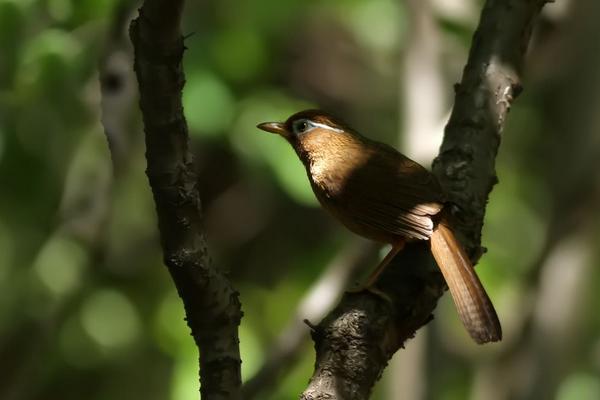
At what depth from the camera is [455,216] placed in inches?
121

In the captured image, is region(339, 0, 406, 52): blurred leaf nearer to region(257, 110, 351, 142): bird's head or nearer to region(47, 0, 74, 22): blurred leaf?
region(257, 110, 351, 142): bird's head

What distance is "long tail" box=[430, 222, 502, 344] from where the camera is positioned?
2787 millimetres

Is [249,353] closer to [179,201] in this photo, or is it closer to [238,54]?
[238,54]

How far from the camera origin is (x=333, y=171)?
362 cm

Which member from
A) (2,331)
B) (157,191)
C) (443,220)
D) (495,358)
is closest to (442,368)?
(495,358)

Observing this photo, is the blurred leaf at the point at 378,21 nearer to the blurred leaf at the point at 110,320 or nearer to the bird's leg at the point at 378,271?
the blurred leaf at the point at 110,320

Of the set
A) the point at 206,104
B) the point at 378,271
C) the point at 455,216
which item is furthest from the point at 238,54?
the point at 378,271

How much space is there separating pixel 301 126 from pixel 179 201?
2026 millimetres

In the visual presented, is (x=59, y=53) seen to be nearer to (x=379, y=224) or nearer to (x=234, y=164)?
(x=379, y=224)

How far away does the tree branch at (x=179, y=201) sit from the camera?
1.95 m

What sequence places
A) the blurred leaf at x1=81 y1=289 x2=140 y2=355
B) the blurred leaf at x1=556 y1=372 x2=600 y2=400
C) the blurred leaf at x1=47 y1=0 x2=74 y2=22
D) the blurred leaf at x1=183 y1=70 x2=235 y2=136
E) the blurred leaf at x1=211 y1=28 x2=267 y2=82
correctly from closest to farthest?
the blurred leaf at x1=47 y1=0 x2=74 y2=22, the blurred leaf at x1=183 y1=70 x2=235 y2=136, the blurred leaf at x1=211 y1=28 x2=267 y2=82, the blurred leaf at x1=81 y1=289 x2=140 y2=355, the blurred leaf at x1=556 y1=372 x2=600 y2=400

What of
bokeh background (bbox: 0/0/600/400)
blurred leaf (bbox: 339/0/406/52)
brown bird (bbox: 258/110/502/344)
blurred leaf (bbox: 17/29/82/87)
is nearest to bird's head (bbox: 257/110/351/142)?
brown bird (bbox: 258/110/502/344)

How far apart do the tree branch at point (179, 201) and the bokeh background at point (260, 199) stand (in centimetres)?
129

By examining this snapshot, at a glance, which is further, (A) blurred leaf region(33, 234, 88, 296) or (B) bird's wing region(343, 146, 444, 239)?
(A) blurred leaf region(33, 234, 88, 296)
